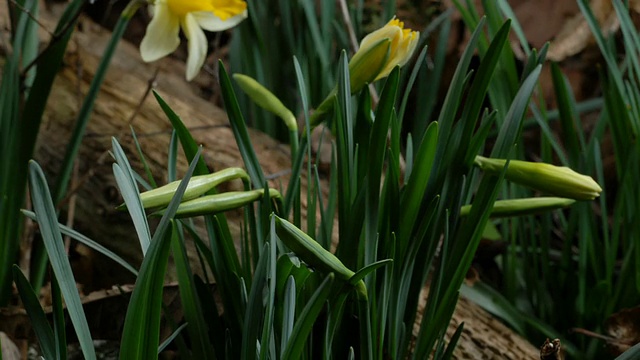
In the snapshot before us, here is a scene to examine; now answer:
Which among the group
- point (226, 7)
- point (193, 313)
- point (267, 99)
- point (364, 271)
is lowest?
point (193, 313)

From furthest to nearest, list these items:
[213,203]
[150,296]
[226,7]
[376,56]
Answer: [226,7] < [376,56] < [213,203] < [150,296]

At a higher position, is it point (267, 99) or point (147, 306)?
point (267, 99)

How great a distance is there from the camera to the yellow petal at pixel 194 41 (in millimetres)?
1123

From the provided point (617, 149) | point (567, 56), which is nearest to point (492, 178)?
point (617, 149)

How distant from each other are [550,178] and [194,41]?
63cm

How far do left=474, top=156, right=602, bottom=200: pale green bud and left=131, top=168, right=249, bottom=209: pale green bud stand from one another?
284 mm

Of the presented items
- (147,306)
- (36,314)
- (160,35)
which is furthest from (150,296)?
(160,35)

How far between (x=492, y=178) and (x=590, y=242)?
513 mm

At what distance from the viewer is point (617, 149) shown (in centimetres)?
119

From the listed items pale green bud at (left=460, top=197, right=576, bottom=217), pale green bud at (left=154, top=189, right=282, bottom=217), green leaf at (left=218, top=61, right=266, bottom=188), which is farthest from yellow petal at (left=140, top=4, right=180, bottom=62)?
pale green bud at (left=460, top=197, right=576, bottom=217)

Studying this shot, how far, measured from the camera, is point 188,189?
28.1 inches

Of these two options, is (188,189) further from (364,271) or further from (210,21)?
(210,21)

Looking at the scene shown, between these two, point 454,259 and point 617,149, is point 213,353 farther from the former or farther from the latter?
point 617,149

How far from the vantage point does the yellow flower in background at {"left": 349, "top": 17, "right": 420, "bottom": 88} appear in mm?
815
